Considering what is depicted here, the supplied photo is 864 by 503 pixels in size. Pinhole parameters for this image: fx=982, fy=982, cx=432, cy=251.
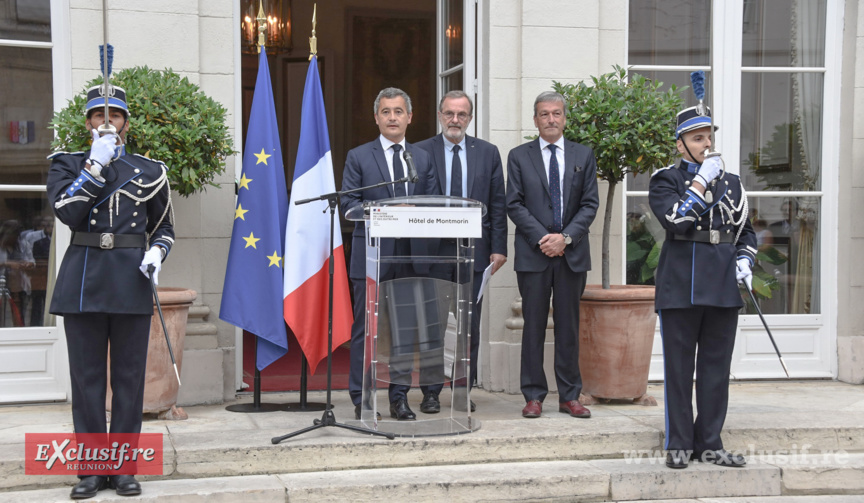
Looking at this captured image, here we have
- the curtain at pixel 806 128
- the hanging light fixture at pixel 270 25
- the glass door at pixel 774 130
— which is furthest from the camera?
the hanging light fixture at pixel 270 25

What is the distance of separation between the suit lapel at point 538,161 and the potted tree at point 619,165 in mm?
262

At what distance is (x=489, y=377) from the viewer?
645 centimetres

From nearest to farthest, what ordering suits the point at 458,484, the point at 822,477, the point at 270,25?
the point at 458,484 < the point at 822,477 < the point at 270,25

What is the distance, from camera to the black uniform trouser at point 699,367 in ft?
15.8

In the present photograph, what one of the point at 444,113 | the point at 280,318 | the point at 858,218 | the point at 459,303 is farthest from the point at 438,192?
the point at 858,218

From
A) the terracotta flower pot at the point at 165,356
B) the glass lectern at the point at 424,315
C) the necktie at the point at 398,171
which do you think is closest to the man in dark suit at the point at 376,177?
the necktie at the point at 398,171

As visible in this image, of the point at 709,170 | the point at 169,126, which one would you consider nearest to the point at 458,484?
the point at 709,170

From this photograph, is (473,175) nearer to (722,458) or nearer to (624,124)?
(624,124)

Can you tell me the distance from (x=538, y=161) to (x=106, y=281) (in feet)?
8.27

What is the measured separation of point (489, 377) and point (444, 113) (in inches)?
72.3

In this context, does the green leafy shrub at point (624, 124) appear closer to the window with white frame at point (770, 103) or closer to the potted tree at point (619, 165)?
the potted tree at point (619, 165)

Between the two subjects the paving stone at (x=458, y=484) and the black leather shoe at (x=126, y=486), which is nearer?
the black leather shoe at (x=126, y=486)

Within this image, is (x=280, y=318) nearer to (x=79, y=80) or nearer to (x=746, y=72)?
(x=79, y=80)

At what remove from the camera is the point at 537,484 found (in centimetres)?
463
